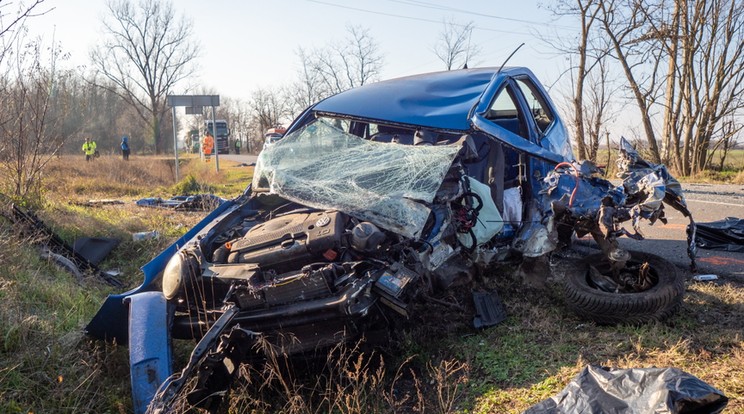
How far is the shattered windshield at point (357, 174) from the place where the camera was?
3.45 m

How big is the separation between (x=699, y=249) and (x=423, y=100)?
3458mm

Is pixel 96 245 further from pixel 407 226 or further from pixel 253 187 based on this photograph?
pixel 407 226

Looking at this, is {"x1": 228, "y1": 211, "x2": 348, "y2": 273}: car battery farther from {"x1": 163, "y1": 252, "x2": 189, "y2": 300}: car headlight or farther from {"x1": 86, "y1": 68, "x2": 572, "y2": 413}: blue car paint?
{"x1": 86, "y1": 68, "x2": 572, "y2": 413}: blue car paint

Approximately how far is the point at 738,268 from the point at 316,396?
3.84m

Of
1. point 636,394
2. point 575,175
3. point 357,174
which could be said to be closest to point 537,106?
point 575,175

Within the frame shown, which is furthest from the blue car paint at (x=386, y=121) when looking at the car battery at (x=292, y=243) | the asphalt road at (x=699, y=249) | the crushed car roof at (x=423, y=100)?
the asphalt road at (x=699, y=249)

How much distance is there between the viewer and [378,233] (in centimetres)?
323

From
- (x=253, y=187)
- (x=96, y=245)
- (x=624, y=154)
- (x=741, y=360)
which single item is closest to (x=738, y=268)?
(x=624, y=154)

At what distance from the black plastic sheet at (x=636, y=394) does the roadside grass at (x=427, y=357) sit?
41 cm

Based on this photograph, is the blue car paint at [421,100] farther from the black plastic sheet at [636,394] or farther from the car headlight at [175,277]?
the black plastic sheet at [636,394]

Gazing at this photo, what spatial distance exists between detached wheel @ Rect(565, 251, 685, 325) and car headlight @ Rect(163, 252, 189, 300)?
2567 mm

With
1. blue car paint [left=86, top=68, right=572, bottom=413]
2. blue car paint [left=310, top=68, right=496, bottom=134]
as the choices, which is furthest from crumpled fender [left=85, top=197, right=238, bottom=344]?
blue car paint [left=310, top=68, right=496, bottom=134]

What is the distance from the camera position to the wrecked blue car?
3.06m

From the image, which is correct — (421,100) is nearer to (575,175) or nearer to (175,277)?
(575,175)
